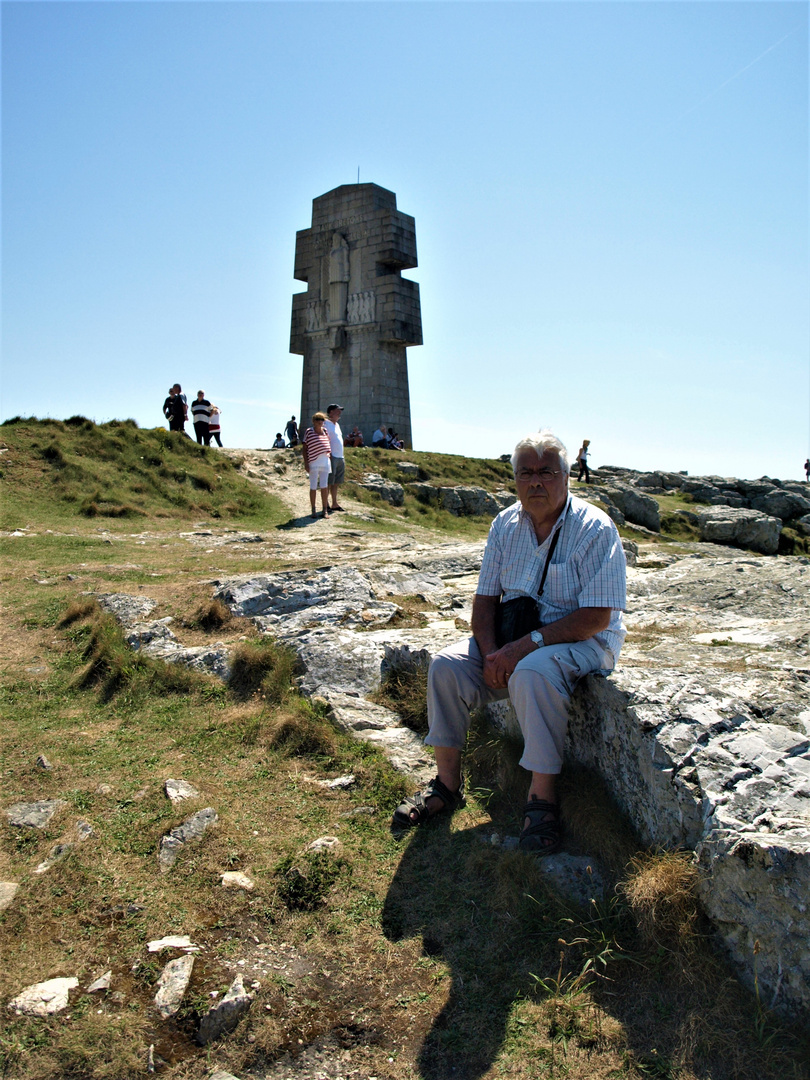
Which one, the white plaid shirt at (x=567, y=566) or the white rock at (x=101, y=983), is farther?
the white plaid shirt at (x=567, y=566)

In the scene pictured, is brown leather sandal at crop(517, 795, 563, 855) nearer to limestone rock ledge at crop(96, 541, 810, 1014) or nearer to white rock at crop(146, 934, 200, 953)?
limestone rock ledge at crop(96, 541, 810, 1014)

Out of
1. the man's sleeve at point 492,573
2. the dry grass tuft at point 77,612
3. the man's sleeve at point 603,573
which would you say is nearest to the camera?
the man's sleeve at point 603,573

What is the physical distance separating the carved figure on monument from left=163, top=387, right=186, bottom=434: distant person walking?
8.57 metres

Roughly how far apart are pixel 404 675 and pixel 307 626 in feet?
4.23

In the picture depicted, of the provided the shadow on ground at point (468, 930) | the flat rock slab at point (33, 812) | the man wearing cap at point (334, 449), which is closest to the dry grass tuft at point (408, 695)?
the shadow on ground at point (468, 930)

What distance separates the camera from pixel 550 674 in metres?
3.65

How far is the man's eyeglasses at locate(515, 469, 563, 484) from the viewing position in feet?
13.1

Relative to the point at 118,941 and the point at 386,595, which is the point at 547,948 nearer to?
the point at 118,941

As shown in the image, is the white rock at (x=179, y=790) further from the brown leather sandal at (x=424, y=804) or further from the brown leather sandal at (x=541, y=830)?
the brown leather sandal at (x=541, y=830)

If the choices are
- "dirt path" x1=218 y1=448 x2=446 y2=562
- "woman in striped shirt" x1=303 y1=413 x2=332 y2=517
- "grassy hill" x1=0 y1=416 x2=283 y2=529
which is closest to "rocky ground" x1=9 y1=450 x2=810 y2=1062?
"dirt path" x1=218 y1=448 x2=446 y2=562

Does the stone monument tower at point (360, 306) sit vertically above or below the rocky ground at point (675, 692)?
above

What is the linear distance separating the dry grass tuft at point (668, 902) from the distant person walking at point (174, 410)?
60.1 feet

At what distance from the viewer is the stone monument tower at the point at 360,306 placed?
84.9 ft

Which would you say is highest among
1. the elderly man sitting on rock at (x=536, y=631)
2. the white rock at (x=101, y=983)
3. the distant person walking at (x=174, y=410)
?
the distant person walking at (x=174, y=410)
